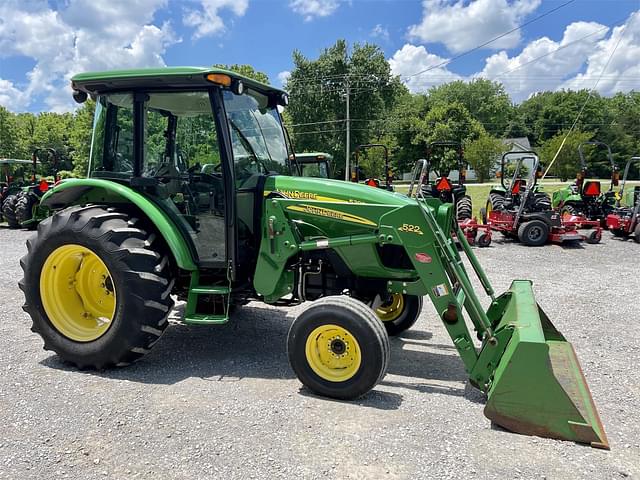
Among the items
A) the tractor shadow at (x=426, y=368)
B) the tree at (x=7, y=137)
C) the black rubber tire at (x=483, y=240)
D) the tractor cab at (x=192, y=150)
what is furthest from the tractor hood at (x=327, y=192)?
the tree at (x=7, y=137)

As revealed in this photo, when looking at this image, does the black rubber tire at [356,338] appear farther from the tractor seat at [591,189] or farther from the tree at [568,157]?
the tree at [568,157]

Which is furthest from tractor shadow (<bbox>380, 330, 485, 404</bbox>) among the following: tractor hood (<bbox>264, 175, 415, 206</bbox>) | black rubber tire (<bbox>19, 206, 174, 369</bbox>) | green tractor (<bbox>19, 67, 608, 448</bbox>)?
black rubber tire (<bbox>19, 206, 174, 369</bbox>)

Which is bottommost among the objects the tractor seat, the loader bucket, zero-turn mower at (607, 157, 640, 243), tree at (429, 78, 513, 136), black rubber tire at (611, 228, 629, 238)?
the loader bucket

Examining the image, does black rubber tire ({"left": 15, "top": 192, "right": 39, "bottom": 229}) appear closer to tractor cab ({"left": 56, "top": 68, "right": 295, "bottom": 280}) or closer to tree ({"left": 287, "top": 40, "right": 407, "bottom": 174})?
tractor cab ({"left": 56, "top": 68, "right": 295, "bottom": 280})

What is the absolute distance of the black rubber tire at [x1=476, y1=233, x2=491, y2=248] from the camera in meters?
11.3

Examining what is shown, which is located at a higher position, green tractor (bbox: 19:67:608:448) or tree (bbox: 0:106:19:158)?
tree (bbox: 0:106:19:158)

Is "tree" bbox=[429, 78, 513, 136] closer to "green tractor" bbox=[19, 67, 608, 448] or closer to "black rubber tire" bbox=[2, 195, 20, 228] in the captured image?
"black rubber tire" bbox=[2, 195, 20, 228]

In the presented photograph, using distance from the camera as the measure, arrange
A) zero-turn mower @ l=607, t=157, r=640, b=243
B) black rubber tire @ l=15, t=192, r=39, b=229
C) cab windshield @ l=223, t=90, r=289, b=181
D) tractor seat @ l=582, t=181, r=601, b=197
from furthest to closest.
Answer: black rubber tire @ l=15, t=192, r=39, b=229 < tractor seat @ l=582, t=181, r=601, b=197 < zero-turn mower @ l=607, t=157, r=640, b=243 < cab windshield @ l=223, t=90, r=289, b=181

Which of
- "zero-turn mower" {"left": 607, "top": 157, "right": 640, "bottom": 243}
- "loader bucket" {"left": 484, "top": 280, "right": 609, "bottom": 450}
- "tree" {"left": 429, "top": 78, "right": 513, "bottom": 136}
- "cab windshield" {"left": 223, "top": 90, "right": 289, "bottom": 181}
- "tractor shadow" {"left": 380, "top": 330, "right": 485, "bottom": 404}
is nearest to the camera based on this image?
"loader bucket" {"left": 484, "top": 280, "right": 609, "bottom": 450}

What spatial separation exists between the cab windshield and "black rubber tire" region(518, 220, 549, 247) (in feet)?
27.4

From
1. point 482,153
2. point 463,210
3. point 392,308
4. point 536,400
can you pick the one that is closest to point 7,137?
point 482,153

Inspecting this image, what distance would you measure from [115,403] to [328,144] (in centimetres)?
4016

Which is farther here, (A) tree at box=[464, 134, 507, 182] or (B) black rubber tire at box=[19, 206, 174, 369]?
(A) tree at box=[464, 134, 507, 182]

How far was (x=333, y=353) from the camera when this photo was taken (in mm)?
3684
